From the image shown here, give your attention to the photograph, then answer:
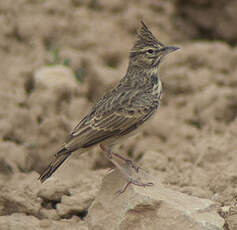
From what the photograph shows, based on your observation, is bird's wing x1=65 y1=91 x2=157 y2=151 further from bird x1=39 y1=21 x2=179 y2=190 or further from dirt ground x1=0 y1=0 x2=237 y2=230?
dirt ground x1=0 y1=0 x2=237 y2=230

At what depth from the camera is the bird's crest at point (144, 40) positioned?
21.1 feet

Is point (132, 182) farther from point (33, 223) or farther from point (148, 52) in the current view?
point (148, 52)

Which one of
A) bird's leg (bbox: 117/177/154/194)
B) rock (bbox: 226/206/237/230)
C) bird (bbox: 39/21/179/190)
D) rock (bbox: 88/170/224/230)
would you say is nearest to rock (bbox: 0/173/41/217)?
bird (bbox: 39/21/179/190)

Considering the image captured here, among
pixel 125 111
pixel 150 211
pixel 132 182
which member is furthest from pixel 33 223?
pixel 125 111

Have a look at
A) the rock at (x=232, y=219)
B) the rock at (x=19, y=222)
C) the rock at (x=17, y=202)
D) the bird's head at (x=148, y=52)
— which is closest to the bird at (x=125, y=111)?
the bird's head at (x=148, y=52)

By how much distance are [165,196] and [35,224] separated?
4.72ft

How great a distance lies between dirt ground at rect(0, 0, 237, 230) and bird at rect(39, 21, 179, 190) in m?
0.73

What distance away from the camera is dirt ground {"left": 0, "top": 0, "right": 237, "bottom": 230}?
6.45 metres

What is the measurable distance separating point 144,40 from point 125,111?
1.02 metres

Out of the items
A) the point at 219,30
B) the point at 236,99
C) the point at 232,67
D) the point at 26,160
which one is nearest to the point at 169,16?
the point at 219,30

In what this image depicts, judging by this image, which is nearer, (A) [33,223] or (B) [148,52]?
(A) [33,223]

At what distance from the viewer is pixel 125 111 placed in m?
5.98

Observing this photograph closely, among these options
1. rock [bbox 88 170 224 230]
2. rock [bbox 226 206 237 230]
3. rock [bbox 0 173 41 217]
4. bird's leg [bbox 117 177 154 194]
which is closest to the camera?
rock [bbox 88 170 224 230]

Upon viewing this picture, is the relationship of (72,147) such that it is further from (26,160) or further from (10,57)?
(10,57)
